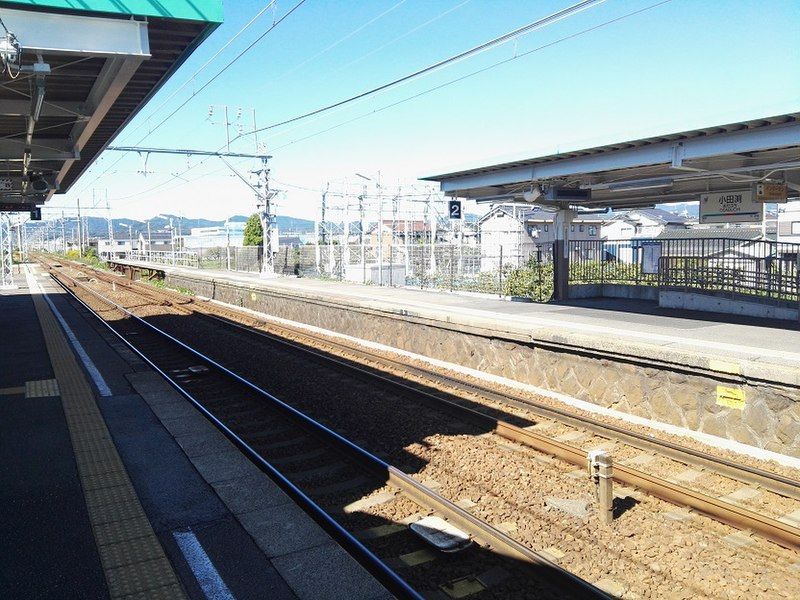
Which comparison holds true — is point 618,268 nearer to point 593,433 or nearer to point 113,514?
point 593,433

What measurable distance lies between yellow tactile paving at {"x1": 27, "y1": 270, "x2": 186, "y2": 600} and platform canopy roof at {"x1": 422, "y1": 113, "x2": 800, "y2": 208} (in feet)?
34.9

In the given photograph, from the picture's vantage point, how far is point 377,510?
19.6ft

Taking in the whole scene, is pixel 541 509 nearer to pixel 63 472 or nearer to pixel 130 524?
pixel 130 524

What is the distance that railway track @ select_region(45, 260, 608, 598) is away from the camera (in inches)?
185

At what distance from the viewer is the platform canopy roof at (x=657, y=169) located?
36.6 ft

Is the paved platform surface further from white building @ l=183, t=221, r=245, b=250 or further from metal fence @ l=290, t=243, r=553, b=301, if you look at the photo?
white building @ l=183, t=221, r=245, b=250

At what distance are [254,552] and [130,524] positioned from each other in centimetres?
121

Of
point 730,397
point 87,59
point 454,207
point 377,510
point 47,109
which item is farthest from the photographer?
point 454,207

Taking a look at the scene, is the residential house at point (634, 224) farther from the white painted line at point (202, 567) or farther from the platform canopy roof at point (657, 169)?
the white painted line at point (202, 567)

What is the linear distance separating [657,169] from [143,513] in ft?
42.9

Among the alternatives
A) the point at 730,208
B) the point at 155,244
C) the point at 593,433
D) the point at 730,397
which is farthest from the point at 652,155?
the point at 155,244

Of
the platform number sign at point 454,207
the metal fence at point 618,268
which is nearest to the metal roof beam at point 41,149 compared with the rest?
the platform number sign at point 454,207

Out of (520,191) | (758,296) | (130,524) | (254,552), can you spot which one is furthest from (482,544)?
(520,191)

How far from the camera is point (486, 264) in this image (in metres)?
27.0
